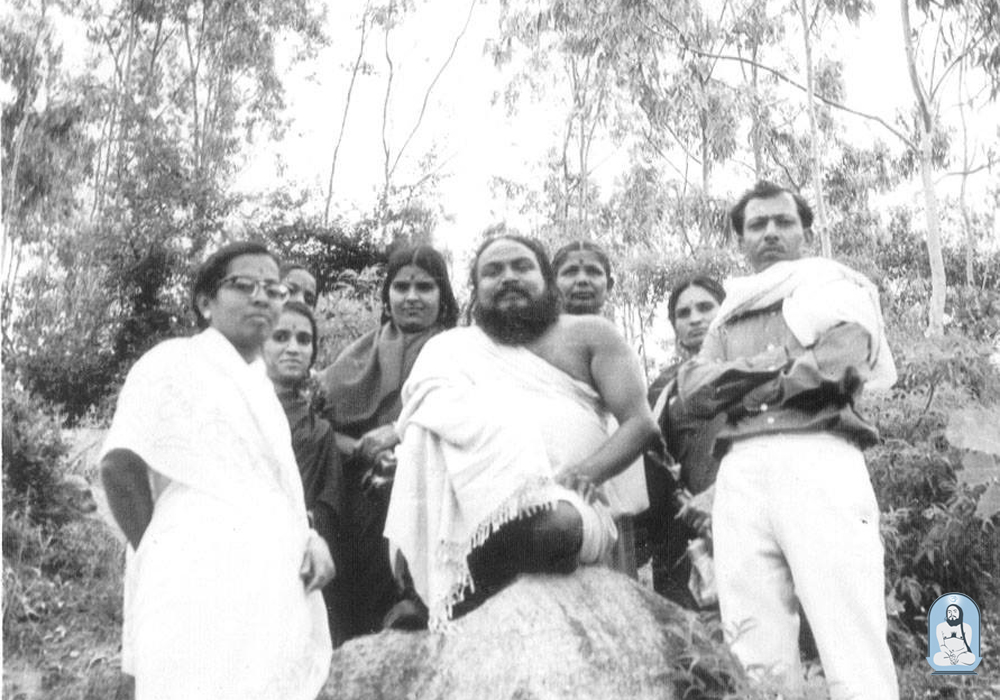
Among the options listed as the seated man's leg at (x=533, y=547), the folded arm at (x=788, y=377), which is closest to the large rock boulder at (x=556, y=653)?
the seated man's leg at (x=533, y=547)

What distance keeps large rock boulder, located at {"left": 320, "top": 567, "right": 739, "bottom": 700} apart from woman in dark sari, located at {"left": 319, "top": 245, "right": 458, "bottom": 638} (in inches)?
15.7

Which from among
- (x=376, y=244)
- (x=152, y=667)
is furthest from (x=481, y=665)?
(x=376, y=244)

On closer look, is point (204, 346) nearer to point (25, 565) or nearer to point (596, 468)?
point (596, 468)

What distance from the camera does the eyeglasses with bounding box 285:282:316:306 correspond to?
3766 mm

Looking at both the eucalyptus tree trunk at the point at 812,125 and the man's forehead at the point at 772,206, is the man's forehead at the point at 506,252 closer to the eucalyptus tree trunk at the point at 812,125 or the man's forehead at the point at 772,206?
the man's forehead at the point at 772,206

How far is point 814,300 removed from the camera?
2.81 metres

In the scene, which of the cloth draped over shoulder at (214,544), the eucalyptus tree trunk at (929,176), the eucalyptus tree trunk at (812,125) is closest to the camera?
the cloth draped over shoulder at (214,544)

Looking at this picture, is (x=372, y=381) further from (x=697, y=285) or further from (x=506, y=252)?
(x=697, y=285)

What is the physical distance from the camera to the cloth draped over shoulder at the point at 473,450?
270 cm

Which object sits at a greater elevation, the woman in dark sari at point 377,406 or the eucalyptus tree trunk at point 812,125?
the eucalyptus tree trunk at point 812,125

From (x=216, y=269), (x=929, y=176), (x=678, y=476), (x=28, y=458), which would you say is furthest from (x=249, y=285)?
(x=929, y=176)

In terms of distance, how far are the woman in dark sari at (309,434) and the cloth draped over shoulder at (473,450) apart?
0.43m

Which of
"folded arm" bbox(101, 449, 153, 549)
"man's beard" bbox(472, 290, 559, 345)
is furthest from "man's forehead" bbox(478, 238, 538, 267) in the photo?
"folded arm" bbox(101, 449, 153, 549)

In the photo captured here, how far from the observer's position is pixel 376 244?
12.8m
